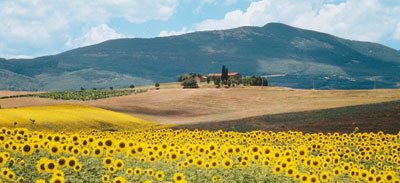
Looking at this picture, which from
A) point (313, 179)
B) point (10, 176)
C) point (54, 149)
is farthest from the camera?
point (54, 149)

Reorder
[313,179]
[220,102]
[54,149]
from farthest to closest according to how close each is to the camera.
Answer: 1. [220,102]
2. [54,149]
3. [313,179]

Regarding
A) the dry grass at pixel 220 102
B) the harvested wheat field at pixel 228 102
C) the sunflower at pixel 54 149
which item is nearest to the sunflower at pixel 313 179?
the sunflower at pixel 54 149

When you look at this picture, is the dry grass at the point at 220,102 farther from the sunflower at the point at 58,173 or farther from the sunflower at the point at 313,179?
the sunflower at the point at 58,173

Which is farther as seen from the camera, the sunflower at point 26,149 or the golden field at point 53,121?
the golden field at point 53,121

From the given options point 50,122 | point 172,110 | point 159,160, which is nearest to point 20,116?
point 50,122

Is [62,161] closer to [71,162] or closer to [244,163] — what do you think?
[71,162]

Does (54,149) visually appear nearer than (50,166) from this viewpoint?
No

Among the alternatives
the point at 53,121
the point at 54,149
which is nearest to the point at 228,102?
the point at 53,121

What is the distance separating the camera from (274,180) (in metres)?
8.59

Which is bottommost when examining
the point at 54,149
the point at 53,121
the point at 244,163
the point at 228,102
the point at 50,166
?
the point at 228,102

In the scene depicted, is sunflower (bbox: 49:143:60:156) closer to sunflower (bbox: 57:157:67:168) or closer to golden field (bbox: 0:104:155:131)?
sunflower (bbox: 57:157:67:168)

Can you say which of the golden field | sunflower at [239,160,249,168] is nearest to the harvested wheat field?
the golden field

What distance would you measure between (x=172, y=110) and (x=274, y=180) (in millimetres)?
59094

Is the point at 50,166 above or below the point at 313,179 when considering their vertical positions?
above
